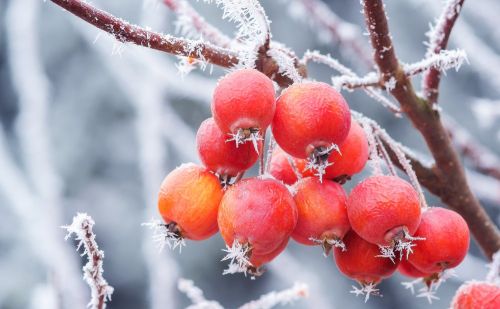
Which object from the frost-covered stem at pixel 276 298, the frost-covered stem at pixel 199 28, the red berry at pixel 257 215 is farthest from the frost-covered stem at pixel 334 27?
the red berry at pixel 257 215

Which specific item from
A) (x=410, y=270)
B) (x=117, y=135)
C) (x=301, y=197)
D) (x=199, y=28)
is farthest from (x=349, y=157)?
(x=117, y=135)

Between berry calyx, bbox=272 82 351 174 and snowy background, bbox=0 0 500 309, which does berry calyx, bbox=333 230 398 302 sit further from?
snowy background, bbox=0 0 500 309

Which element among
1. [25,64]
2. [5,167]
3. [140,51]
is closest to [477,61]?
[140,51]

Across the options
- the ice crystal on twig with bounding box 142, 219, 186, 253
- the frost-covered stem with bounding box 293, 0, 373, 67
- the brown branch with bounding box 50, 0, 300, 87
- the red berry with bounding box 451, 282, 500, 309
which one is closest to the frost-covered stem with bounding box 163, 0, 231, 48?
the brown branch with bounding box 50, 0, 300, 87

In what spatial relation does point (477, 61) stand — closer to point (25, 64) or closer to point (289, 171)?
point (289, 171)

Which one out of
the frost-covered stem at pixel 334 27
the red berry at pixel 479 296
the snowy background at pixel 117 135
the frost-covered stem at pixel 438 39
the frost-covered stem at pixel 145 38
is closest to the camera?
the frost-covered stem at pixel 145 38

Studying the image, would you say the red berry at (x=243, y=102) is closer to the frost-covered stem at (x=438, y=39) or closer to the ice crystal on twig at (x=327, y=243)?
the ice crystal on twig at (x=327, y=243)
